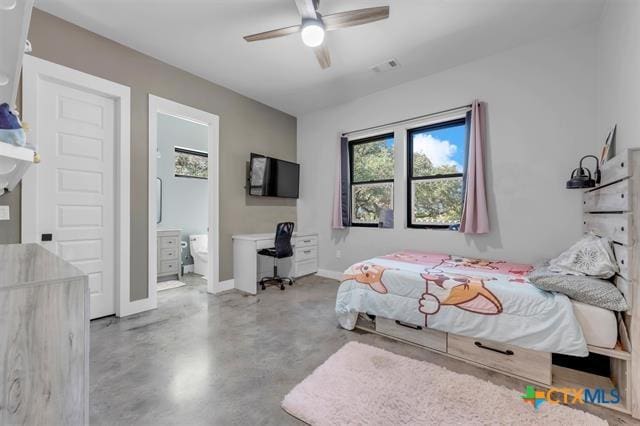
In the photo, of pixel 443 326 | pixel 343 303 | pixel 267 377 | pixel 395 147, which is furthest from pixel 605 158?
pixel 267 377

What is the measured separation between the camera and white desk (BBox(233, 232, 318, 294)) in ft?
12.0

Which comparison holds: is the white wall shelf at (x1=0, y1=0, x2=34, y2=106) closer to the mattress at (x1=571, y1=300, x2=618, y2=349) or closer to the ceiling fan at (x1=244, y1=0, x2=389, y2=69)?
the ceiling fan at (x1=244, y1=0, x2=389, y2=69)

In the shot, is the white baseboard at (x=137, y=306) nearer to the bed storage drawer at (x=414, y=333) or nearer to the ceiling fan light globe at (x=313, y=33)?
Answer: the bed storage drawer at (x=414, y=333)

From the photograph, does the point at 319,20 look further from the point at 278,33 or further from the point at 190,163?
the point at 190,163

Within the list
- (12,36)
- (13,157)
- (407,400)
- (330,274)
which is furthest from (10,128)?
(330,274)

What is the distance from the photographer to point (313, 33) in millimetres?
2238

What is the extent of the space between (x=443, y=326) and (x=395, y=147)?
2.54 meters

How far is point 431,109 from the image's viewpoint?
3502 millimetres

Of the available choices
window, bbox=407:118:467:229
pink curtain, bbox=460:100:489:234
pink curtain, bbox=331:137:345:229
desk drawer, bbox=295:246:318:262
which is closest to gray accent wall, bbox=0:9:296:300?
desk drawer, bbox=295:246:318:262

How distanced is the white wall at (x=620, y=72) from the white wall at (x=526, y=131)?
17cm

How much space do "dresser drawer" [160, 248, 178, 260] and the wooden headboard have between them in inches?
195

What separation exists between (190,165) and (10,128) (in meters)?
4.40

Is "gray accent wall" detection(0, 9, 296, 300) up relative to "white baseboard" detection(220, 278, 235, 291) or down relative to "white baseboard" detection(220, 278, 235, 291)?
up

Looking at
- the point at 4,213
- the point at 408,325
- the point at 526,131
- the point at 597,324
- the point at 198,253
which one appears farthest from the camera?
the point at 198,253
